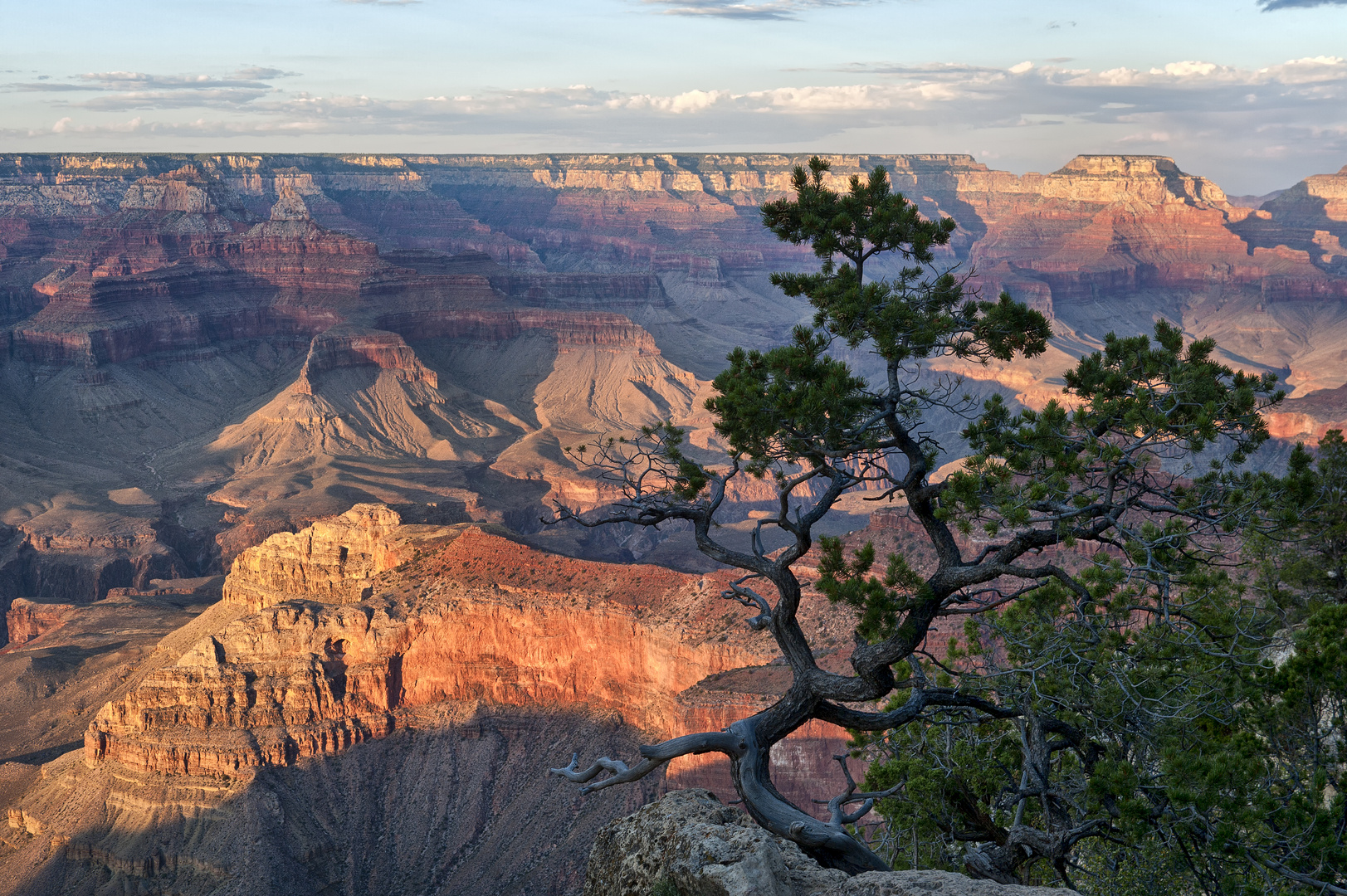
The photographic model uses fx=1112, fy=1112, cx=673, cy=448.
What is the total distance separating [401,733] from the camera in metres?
55.4

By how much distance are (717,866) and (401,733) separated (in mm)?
44712

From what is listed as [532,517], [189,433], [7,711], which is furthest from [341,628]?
[189,433]

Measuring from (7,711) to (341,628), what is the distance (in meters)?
30.5

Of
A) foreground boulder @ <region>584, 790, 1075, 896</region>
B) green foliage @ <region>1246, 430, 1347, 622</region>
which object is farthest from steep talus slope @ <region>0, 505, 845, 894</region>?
foreground boulder @ <region>584, 790, 1075, 896</region>

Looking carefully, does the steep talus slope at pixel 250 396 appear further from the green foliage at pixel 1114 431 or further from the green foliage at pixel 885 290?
the green foliage at pixel 1114 431

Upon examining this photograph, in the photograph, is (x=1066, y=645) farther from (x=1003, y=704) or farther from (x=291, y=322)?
(x=291, y=322)

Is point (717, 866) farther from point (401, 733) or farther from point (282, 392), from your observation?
point (282, 392)

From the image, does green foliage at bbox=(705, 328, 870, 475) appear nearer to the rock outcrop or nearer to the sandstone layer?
the rock outcrop

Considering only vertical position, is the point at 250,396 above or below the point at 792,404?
below

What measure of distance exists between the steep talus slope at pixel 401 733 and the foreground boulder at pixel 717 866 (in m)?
28.3

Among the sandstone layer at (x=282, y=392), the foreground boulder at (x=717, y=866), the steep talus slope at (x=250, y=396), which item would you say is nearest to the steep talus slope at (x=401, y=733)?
the foreground boulder at (x=717, y=866)

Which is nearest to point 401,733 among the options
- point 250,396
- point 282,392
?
point 282,392

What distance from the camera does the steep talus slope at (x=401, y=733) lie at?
48.1 metres

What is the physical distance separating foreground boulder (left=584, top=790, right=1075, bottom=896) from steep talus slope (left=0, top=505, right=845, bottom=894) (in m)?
28.3
